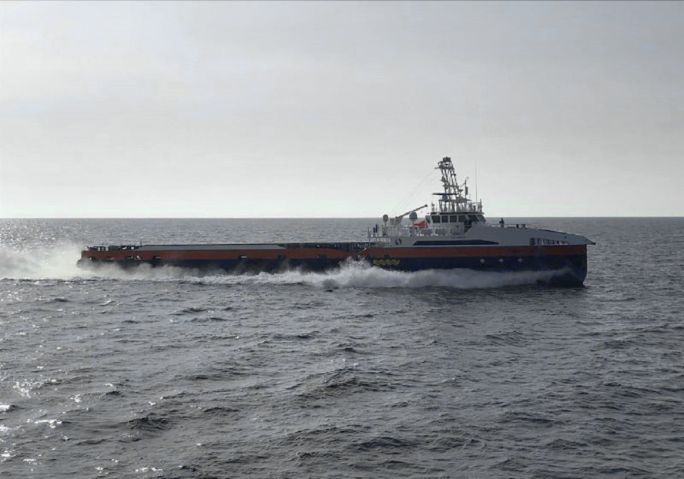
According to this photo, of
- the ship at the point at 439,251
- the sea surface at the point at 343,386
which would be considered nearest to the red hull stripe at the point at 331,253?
the ship at the point at 439,251

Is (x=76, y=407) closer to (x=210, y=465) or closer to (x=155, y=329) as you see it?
(x=210, y=465)

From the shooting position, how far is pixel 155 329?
1401 inches

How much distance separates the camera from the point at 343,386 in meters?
23.8

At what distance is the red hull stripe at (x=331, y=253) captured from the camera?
51.0 metres

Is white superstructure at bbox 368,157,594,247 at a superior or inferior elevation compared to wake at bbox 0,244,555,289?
superior

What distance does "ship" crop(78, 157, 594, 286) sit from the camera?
2008 inches

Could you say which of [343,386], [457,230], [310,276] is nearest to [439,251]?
[457,230]

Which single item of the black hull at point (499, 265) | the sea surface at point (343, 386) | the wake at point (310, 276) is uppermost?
the black hull at point (499, 265)

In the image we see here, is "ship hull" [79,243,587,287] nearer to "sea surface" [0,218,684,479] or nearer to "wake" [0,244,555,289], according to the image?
"wake" [0,244,555,289]

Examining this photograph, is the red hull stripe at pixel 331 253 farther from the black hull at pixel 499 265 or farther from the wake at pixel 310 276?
the wake at pixel 310 276

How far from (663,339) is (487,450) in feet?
71.4

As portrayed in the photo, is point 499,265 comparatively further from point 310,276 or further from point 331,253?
point 310,276

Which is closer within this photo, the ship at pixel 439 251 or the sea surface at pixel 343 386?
the sea surface at pixel 343 386

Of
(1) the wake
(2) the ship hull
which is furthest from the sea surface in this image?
(2) the ship hull
